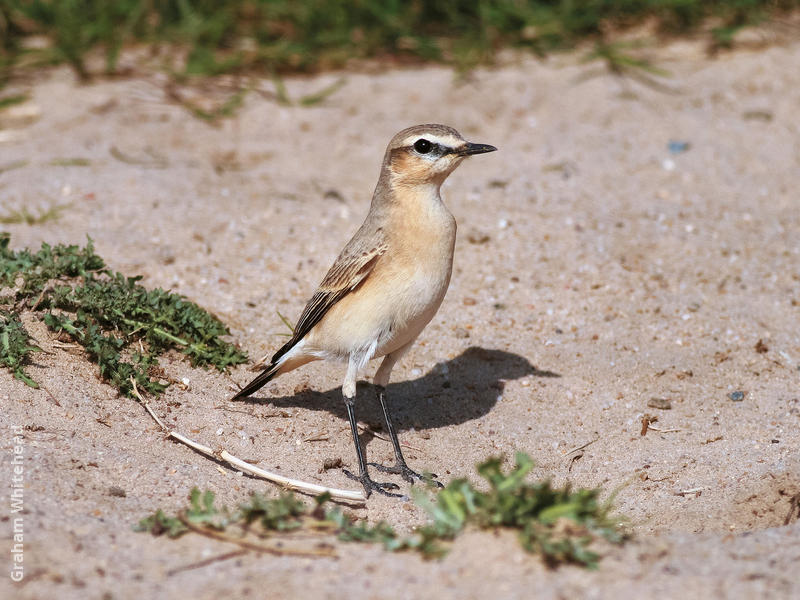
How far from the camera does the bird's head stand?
544 cm

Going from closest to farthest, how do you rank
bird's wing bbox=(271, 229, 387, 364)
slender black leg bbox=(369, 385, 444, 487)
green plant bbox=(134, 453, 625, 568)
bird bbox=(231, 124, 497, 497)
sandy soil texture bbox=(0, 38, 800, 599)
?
green plant bbox=(134, 453, 625, 568), sandy soil texture bbox=(0, 38, 800, 599), bird bbox=(231, 124, 497, 497), bird's wing bbox=(271, 229, 387, 364), slender black leg bbox=(369, 385, 444, 487)

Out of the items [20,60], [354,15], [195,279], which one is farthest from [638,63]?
[20,60]

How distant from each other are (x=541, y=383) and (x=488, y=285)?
1.17m

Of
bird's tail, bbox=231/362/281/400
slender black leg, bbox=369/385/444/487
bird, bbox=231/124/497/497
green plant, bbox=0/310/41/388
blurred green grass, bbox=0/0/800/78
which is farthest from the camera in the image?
blurred green grass, bbox=0/0/800/78

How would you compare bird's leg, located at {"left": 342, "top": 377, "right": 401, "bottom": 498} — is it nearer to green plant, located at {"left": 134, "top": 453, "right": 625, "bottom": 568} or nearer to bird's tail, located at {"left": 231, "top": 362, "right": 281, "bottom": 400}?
bird's tail, located at {"left": 231, "top": 362, "right": 281, "bottom": 400}

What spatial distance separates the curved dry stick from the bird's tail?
58 centimetres

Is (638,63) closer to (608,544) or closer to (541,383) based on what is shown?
(541,383)

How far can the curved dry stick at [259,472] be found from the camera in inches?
192

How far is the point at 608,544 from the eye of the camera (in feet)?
12.0

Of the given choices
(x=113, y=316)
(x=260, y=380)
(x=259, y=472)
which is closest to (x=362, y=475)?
(x=259, y=472)

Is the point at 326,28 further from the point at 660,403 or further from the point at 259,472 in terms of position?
the point at 259,472

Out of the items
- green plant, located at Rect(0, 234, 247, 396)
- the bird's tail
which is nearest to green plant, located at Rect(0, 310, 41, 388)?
green plant, located at Rect(0, 234, 247, 396)

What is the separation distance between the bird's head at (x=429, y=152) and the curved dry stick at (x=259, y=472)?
1.94 m

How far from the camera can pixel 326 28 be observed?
424 inches
